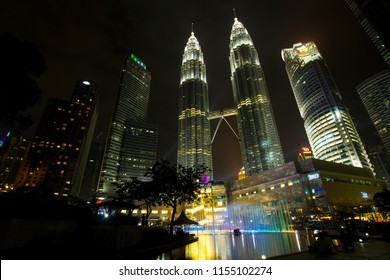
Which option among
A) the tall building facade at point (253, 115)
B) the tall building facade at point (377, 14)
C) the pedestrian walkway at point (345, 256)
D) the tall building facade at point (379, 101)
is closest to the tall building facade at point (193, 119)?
the tall building facade at point (253, 115)

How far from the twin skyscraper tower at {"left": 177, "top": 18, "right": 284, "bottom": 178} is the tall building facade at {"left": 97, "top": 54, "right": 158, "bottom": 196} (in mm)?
28578

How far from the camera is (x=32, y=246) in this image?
9508 mm

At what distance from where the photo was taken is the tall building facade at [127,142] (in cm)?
14699

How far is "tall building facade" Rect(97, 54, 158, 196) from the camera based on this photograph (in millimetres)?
146988

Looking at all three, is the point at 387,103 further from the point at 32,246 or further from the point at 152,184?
the point at 32,246

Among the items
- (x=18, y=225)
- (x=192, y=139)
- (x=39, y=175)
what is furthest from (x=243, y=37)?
(x=18, y=225)

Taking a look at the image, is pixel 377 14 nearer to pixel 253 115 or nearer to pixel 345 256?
pixel 253 115

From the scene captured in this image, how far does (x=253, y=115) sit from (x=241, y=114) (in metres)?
9.93

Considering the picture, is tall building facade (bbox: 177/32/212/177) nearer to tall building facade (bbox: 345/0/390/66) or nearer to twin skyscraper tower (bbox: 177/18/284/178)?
Result: twin skyscraper tower (bbox: 177/18/284/178)

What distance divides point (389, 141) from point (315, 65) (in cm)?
9182

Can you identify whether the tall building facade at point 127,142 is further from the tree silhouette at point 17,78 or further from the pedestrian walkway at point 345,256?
the pedestrian walkway at point 345,256

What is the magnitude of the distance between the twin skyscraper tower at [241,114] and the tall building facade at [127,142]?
28.6 meters

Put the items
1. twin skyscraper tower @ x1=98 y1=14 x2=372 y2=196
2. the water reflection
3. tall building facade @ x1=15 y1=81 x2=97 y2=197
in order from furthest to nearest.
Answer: twin skyscraper tower @ x1=98 y1=14 x2=372 y2=196 → tall building facade @ x1=15 y1=81 x2=97 y2=197 → the water reflection

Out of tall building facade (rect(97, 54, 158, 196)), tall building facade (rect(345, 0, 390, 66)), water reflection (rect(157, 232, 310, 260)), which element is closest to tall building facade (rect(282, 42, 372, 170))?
tall building facade (rect(345, 0, 390, 66))
